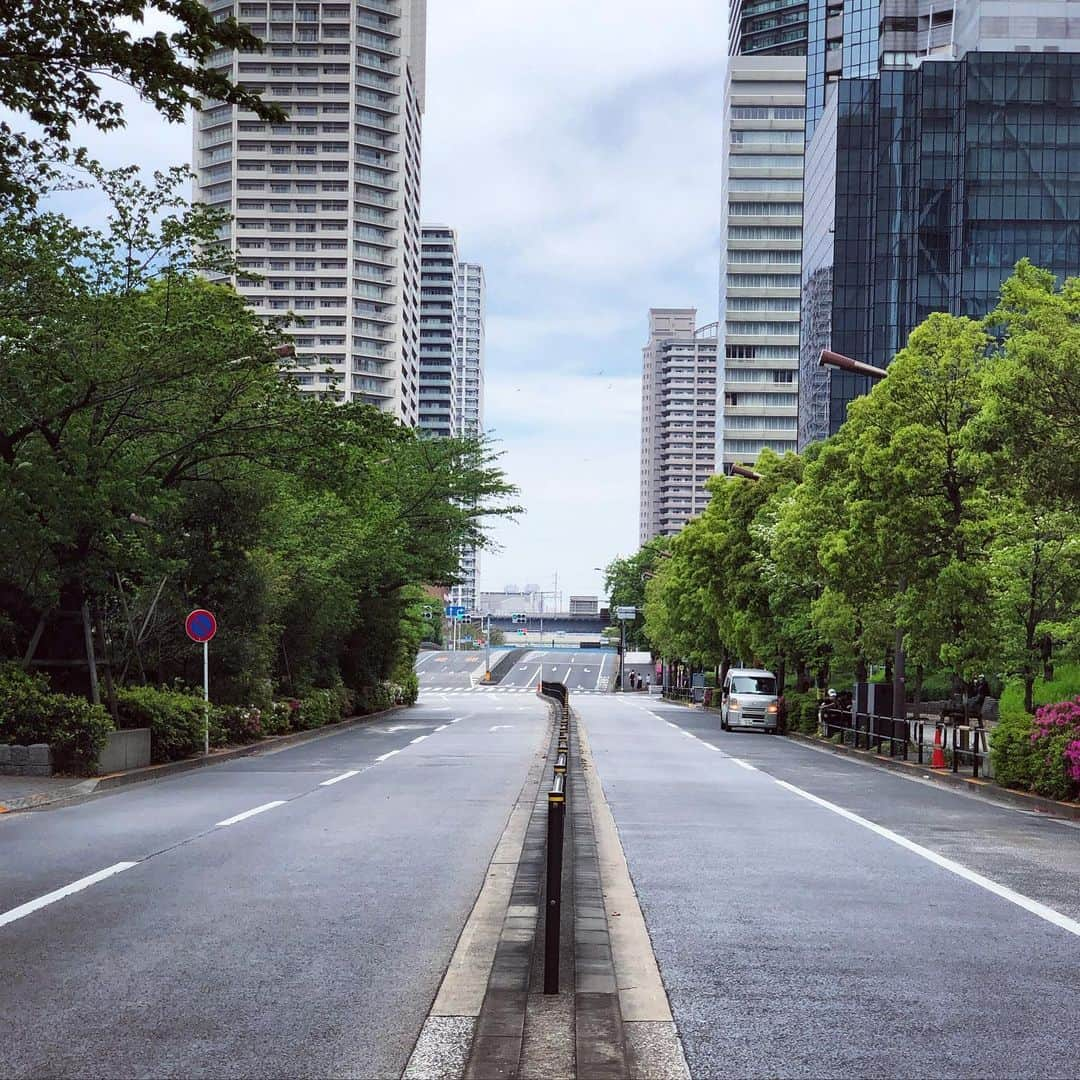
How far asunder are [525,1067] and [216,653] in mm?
24404

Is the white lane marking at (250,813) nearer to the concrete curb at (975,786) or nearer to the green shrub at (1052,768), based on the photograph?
the concrete curb at (975,786)

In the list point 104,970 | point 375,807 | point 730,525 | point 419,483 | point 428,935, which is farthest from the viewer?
point 730,525

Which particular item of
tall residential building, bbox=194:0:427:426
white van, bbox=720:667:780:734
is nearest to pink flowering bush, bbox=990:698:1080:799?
white van, bbox=720:667:780:734

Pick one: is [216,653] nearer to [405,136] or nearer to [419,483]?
[419,483]

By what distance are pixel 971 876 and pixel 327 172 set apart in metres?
152

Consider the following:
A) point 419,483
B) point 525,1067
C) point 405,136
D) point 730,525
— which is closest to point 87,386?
point 525,1067

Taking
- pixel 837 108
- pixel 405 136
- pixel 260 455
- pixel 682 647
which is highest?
pixel 405 136

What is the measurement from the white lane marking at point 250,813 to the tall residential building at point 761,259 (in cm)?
14215

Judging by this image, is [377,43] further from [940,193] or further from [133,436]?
[133,436]

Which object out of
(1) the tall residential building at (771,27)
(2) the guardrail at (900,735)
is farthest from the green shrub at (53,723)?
(1) the tall residential building at (771,27)

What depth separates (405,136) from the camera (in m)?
158

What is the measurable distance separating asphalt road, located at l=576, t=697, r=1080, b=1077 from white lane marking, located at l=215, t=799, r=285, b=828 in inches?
159

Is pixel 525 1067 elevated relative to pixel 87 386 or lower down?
lower down

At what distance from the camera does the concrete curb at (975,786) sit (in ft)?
57.3
